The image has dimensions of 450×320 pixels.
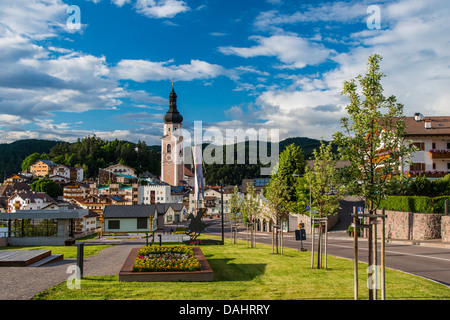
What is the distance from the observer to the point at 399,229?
112ft

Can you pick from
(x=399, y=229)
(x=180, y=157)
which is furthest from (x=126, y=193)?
(x=399, y=229)

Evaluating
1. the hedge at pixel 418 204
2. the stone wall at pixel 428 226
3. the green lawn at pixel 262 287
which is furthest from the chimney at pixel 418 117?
the green lawn at pixel 262 287

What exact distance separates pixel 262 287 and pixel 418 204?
26144mm

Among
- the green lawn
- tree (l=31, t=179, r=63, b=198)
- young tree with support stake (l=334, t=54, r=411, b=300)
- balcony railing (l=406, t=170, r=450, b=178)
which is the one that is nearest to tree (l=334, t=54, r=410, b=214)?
young tree with support stake (l=334, t=54, r=411, b=300)

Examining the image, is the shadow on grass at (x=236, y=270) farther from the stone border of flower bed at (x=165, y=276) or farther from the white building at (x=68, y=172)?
the white building at (x=68, y=172)

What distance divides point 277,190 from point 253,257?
4884 millimetres

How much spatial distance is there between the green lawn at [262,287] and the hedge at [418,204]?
1897cm

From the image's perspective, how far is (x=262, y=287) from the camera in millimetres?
13070

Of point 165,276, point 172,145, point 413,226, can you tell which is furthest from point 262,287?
point 172,145

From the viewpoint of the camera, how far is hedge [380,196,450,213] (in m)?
32.1

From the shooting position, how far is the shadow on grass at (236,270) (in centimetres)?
1532

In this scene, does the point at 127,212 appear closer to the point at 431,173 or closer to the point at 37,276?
the point at 431,173
